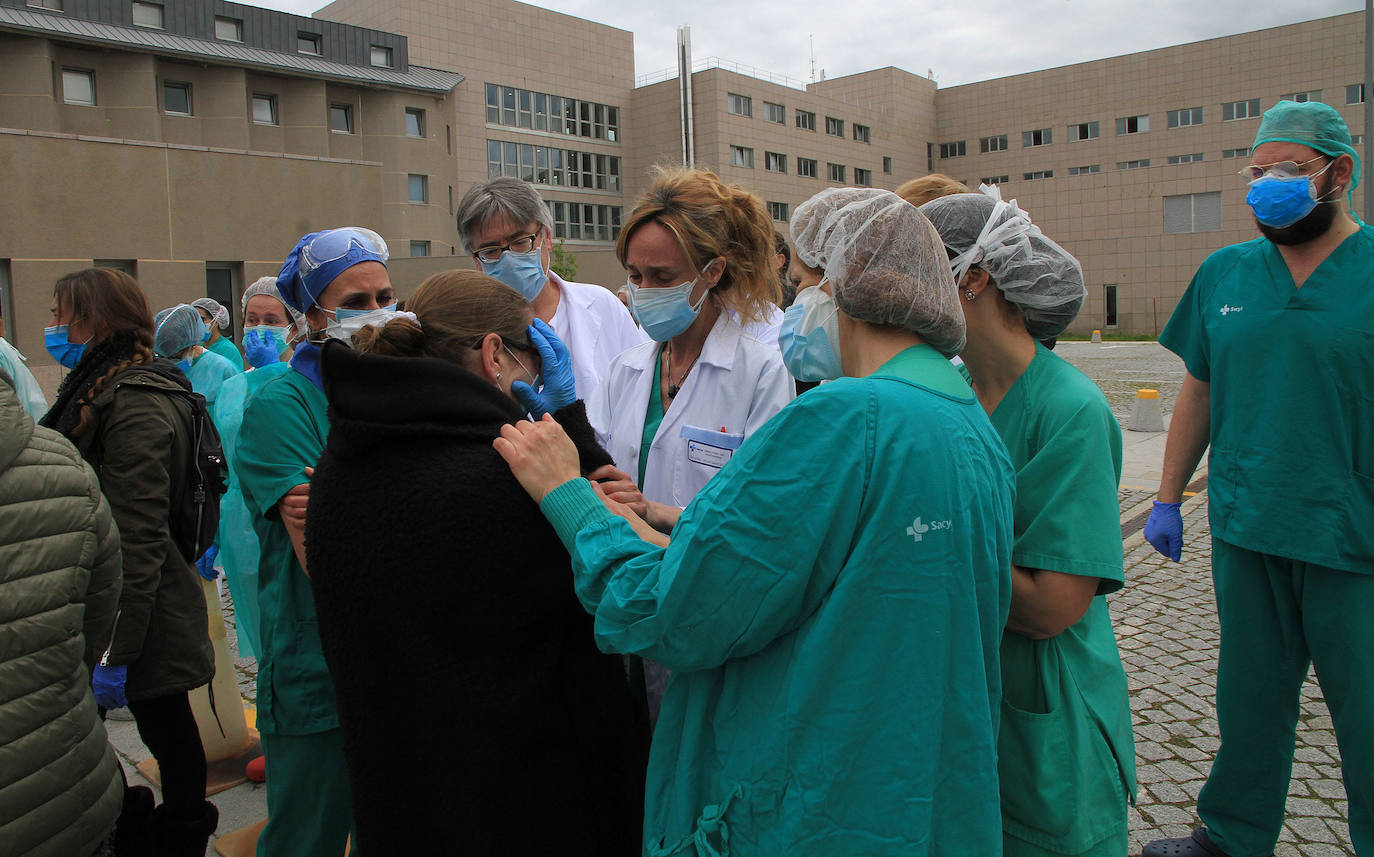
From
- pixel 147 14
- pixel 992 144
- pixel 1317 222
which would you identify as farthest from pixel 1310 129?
pixel 992 144

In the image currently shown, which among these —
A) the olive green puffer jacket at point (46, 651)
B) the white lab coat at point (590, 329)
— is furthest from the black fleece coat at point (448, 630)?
the white lab coat at point (590, 329)


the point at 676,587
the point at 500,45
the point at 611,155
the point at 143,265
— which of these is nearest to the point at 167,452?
the point at 676,587

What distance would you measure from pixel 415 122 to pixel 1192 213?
4336 cm

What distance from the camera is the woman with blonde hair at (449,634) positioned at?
63.4 inches

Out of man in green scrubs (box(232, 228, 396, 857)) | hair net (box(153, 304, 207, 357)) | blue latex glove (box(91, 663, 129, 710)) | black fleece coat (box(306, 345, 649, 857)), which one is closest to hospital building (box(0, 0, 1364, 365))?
hair net (box(153, 304, 207, 357))

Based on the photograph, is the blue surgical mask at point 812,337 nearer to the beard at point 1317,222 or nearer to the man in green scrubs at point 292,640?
the man in green scrubs at point 292,640

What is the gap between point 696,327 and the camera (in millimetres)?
2838

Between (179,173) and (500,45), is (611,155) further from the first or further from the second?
(179,173)

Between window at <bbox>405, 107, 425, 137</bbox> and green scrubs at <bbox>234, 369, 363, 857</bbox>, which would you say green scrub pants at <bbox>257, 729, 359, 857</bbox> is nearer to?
green scrubs at <bbox>234, 369, 363, 857</bbox>

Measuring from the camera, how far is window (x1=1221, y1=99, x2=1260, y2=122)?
53.0m

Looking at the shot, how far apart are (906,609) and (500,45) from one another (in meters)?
52.6

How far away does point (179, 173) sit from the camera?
23.7 m

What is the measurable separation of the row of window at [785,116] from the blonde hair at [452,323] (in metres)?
53.7

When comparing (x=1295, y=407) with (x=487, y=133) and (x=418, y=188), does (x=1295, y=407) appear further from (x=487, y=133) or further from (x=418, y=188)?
(x=487, y=133)
